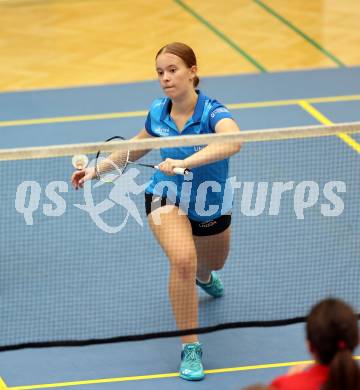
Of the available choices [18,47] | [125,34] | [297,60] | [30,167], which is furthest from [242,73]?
[30,167]

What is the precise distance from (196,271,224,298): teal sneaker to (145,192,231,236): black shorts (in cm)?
69

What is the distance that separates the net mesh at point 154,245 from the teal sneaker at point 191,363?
0.58 feet

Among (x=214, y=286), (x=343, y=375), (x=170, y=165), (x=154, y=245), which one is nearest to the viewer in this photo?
(x=343, y=375)

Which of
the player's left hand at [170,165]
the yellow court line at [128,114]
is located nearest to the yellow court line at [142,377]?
the player's left hand at [170,165]

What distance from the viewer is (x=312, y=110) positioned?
1147 cm

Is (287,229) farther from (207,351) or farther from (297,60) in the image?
(297,60)

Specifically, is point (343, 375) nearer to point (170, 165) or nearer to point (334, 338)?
point (334, 338)

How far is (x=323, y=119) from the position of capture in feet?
36.8

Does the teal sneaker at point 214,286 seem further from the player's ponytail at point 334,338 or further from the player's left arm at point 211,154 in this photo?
the player's ponytail at point 334,338

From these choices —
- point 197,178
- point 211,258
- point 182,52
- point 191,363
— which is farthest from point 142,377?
point 182,52

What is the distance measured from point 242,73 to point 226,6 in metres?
2.87

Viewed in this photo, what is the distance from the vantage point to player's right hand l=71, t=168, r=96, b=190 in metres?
6.78

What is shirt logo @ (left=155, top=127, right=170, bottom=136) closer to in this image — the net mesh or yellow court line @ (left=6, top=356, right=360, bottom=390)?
the net mesh

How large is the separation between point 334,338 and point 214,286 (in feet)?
12.0
